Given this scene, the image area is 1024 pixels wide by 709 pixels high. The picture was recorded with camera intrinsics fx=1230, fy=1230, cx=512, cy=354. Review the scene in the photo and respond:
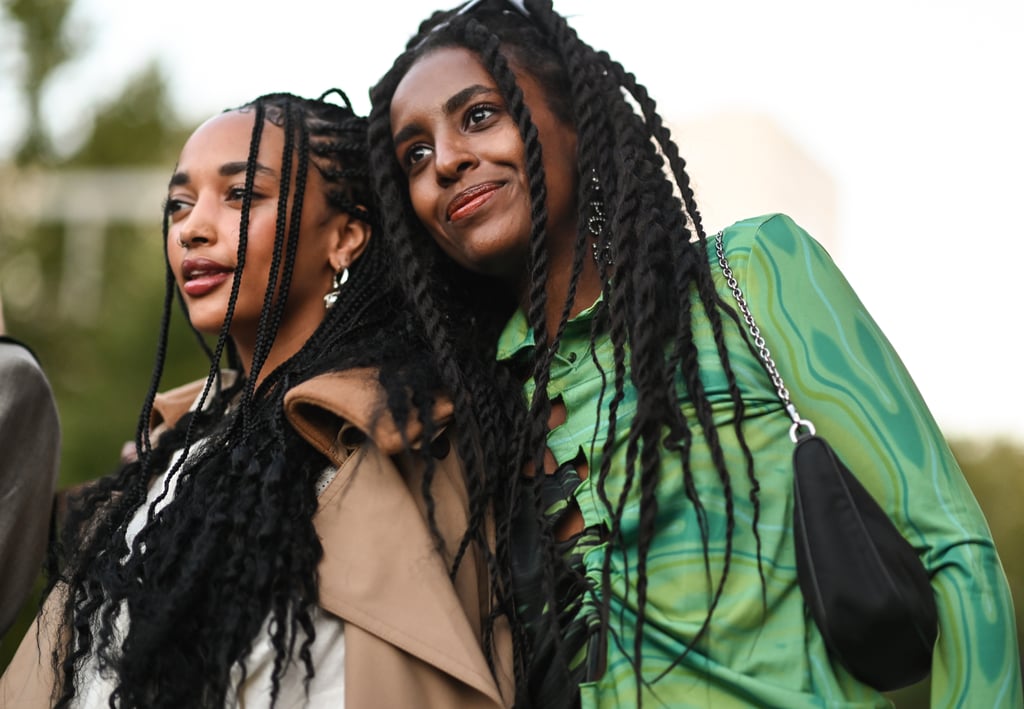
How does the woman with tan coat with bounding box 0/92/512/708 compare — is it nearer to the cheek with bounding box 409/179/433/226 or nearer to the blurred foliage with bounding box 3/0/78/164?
the cheek with bounding box 409/179/433/226

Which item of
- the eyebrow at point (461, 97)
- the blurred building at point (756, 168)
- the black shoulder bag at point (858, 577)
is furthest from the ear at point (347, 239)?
the blurred building at point (756, 168)

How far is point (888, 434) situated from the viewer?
99.3 inches

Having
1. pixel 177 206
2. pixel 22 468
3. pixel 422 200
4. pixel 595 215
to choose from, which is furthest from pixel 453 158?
pixel 22 468

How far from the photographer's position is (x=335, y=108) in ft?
12.2

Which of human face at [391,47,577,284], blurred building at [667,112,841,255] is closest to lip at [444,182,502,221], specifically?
human face at [391,47,577,284]

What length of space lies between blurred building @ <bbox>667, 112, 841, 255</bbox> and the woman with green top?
22.3m

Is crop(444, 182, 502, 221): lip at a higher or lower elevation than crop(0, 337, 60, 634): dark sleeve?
higher

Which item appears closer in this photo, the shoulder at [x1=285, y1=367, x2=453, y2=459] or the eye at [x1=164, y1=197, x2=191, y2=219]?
the shoulder at [x1=285, y1=367, x2=453, y2=459]

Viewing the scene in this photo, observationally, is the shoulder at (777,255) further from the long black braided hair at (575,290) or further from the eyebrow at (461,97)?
the eyebrow at (461,97)

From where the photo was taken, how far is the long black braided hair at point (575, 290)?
8.67 feet

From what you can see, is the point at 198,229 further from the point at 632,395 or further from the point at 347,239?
the point at 632,395

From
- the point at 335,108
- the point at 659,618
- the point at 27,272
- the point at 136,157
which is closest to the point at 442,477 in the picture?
the point at 659,618

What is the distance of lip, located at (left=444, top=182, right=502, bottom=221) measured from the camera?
305 centimetres

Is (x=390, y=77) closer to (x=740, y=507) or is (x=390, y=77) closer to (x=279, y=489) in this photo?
(x=279, y=489)
